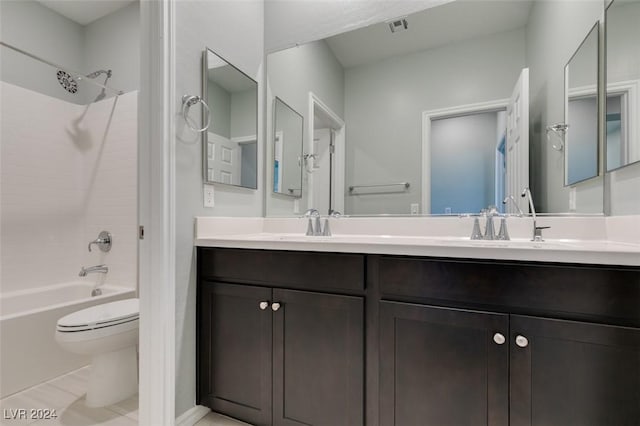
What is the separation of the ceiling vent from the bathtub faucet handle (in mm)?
2489

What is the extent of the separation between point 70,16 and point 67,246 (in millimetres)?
1911

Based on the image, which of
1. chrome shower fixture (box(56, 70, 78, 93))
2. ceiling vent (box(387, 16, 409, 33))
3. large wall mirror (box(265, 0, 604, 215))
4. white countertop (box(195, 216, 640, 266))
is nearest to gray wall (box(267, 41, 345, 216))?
large wall mirror (box(265, 0, 604, 215))

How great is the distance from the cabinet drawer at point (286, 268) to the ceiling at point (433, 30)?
1.18m

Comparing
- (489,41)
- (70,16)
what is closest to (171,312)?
(489,41)

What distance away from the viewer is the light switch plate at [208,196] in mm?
1571

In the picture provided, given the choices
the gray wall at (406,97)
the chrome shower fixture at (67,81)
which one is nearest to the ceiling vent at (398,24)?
the gray wall at (406,97)

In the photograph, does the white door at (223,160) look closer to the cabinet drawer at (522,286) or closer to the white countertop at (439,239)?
the white countertop at (439,239)

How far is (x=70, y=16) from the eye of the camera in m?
2.60

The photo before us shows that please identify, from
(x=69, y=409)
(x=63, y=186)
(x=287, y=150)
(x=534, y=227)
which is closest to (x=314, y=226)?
(x=287, y=150)

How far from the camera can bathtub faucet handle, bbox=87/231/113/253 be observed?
96.7 inches

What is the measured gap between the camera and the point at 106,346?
160 centimetres

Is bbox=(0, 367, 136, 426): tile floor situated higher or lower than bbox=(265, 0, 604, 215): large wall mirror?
lower

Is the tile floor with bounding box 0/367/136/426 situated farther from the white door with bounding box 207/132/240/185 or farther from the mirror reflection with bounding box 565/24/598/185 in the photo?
the mirror reflection with bounding box 565/24/598/185

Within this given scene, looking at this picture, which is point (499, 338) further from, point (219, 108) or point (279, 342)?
point (219, 108)
